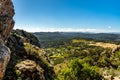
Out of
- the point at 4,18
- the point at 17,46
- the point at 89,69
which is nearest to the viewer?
the point at 4,18

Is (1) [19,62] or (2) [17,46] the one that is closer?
(1) [19,62]

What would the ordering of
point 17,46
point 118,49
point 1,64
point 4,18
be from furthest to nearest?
point 118,49 → point 17,46 → point 4,18 → point 1,64

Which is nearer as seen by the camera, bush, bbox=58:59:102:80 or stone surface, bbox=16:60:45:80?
stone surface, bbox=16:60:45:80

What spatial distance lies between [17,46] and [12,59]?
11.3 meters

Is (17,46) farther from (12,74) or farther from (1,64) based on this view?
(1,64)

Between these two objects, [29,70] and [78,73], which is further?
[78,73]

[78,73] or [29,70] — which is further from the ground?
[29,70]

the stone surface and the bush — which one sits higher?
the stone surface

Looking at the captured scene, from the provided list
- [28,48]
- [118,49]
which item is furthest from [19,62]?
[118,49]

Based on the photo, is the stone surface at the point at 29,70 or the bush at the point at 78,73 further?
the bush at the point at 78,73

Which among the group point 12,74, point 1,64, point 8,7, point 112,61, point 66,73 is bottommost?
point 112,61

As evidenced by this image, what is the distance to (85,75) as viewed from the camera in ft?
219

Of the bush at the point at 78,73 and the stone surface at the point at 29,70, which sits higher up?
the stone surface at the point at 29,70

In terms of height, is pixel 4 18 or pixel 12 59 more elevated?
pixel 4 18
